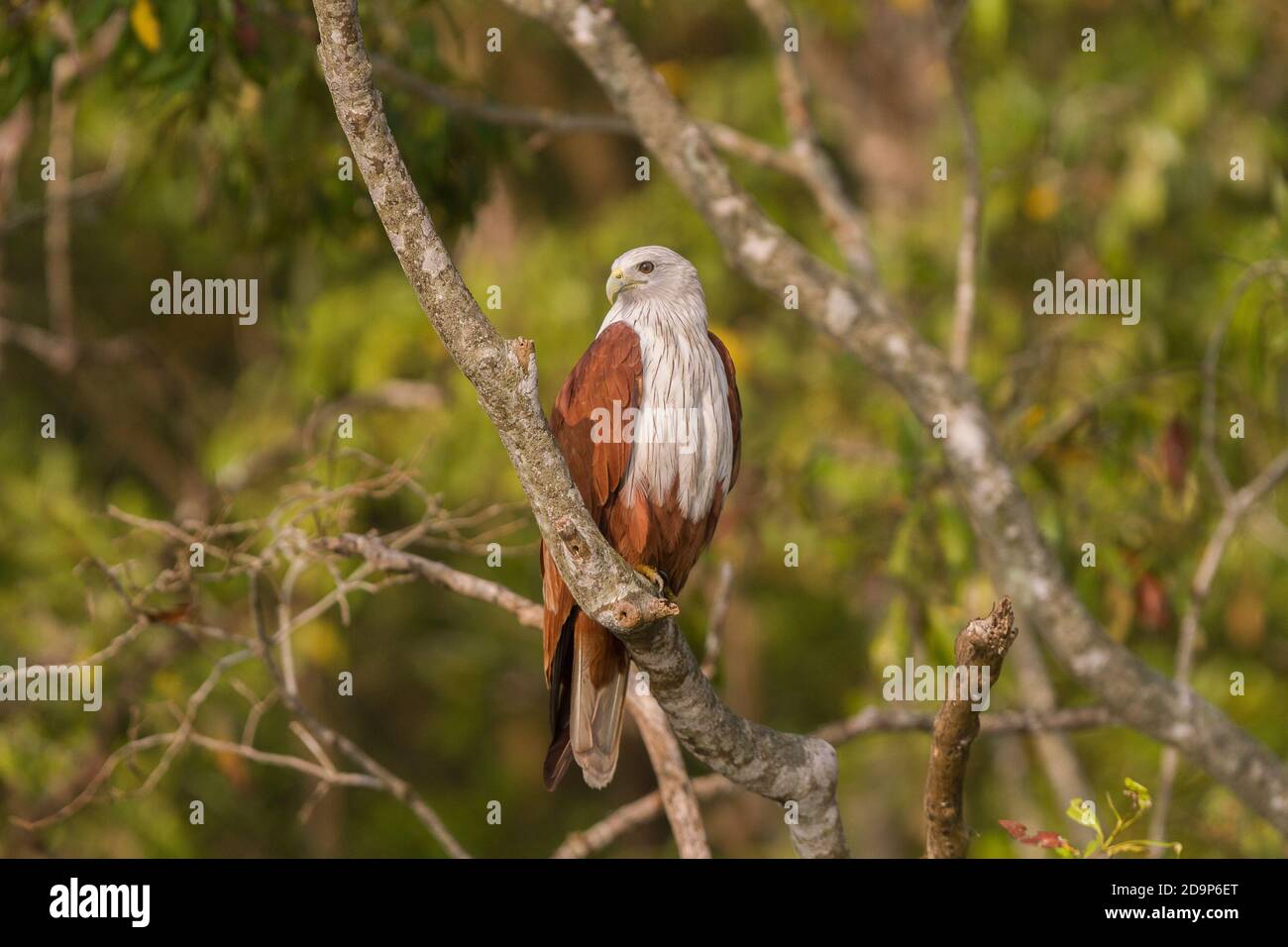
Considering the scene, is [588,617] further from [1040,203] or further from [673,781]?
[1040,203]

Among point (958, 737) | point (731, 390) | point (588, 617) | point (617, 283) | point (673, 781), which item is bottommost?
point (673, 781)

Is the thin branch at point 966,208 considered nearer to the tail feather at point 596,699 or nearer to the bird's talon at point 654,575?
the bird's talon at point 654,575

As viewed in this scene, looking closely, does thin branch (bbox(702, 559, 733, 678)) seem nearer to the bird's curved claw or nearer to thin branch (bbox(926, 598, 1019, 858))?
the bird's curved claw

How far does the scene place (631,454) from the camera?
11.7 ft

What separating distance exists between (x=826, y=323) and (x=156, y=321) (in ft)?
25.1

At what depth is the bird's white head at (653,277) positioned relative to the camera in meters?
3.65

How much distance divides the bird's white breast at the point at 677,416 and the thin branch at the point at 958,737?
781 millimetres

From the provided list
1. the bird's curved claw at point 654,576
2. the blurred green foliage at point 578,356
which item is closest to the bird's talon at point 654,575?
the bird's curved claw at point 654,576

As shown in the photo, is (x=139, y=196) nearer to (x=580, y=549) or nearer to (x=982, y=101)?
(x=982, y=101)

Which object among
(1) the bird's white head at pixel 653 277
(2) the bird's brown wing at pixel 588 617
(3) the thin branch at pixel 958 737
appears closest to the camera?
(3) the thin branch at pixel 958 737

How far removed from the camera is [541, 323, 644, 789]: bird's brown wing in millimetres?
3531

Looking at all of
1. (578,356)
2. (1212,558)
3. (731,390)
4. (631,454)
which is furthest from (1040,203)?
(631,454)

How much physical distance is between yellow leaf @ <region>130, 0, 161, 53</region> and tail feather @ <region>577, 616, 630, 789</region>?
2.47 meters

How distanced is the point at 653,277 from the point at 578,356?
3994 millimetres
